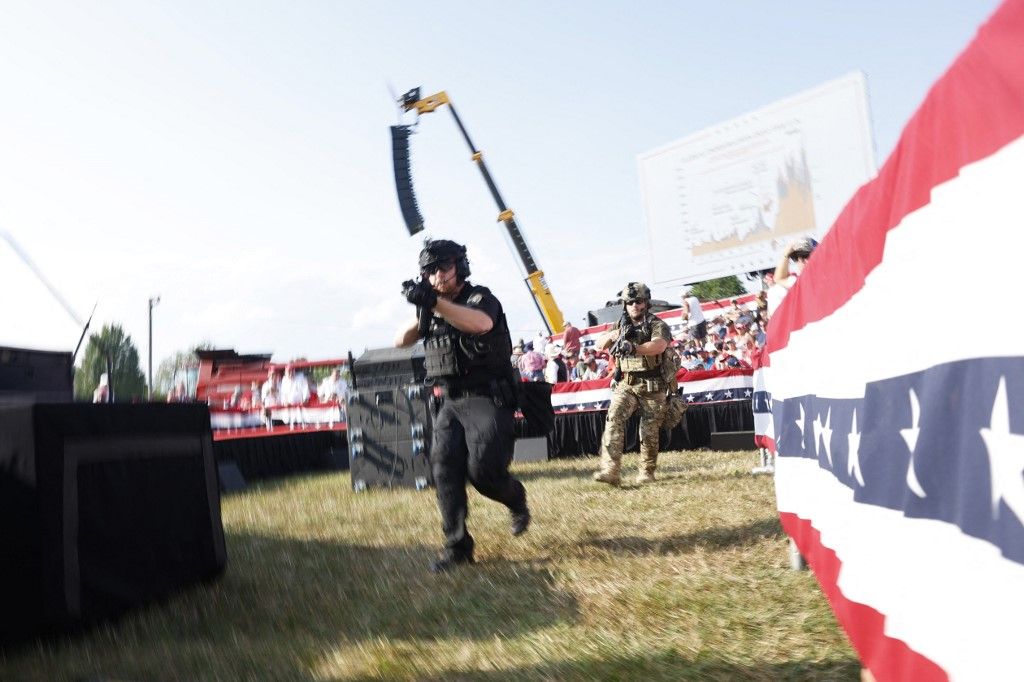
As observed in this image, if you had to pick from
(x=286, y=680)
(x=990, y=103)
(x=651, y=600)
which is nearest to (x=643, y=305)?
(x=651, y=600)

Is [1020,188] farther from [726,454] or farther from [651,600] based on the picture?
[726,454]

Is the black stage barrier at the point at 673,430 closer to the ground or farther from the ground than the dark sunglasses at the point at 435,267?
closer to the ground

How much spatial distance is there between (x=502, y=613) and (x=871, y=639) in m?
2.04

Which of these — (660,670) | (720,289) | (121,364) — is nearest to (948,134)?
(660,670)

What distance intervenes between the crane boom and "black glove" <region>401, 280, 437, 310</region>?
27878mm

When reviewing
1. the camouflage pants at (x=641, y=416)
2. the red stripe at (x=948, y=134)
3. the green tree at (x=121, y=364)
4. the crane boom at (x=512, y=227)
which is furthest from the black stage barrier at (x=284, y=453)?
the green tree at (x=121, y=364)

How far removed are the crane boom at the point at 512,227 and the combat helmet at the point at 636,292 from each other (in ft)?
79.2

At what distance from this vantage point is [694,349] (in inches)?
608

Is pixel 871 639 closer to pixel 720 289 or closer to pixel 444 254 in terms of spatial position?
pixel 444 254

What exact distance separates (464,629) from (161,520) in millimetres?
1729

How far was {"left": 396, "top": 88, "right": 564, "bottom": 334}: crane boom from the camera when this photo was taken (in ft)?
108

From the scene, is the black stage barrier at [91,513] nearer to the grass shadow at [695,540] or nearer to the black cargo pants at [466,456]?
the black cargo pants at [466,456]

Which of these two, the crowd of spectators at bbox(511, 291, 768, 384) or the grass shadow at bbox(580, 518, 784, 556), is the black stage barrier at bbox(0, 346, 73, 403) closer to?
the grass shadow at bbox(580, 518, 784, 556)

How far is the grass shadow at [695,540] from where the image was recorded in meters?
4.82
